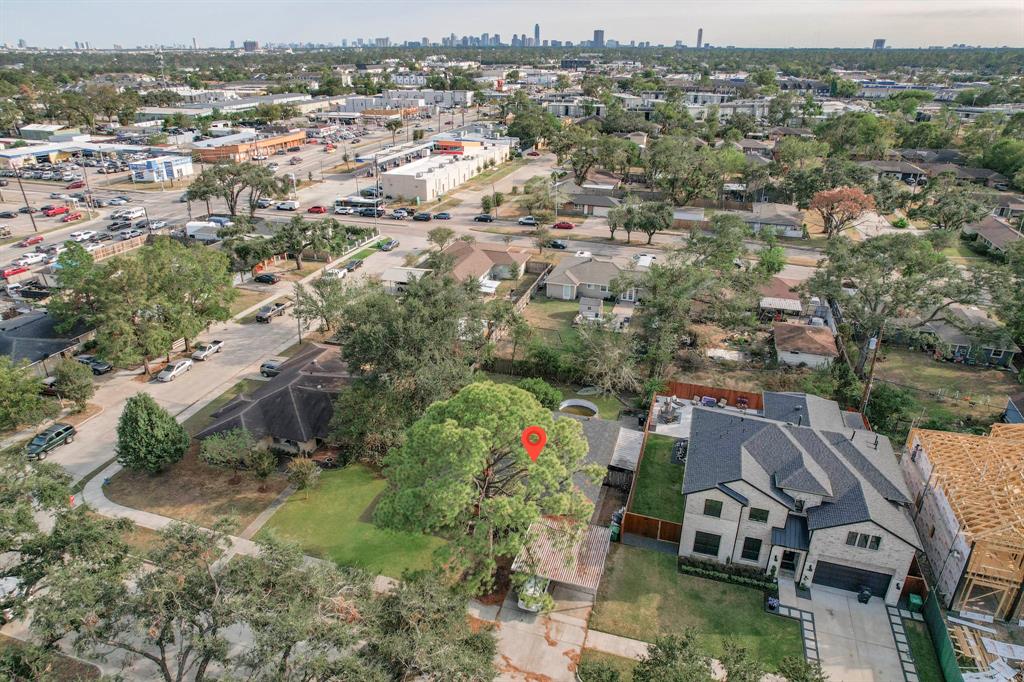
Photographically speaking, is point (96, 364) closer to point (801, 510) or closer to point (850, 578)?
point (801, 510)

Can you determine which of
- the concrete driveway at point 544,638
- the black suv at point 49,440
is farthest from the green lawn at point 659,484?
the black suv at point 49,440

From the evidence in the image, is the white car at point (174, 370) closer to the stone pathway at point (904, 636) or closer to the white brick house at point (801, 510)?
the white brick house at point (801, 510)

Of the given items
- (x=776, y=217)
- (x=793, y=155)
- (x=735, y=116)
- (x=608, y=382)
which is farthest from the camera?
(x=735, y=116)

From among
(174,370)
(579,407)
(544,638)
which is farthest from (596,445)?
(174,370)

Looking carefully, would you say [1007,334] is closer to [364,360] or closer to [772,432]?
[772,432]

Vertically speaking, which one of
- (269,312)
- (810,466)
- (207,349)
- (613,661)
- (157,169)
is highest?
(157,169)

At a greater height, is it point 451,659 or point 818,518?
point 451,659

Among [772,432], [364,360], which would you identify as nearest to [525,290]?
[364,360]
